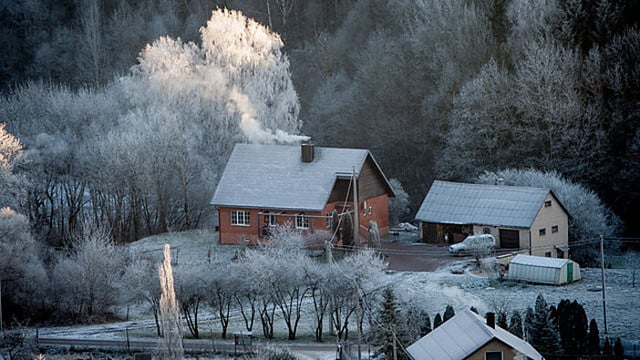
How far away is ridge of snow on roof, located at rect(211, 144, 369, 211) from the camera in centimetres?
5112

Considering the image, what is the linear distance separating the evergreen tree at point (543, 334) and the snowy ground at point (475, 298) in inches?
132

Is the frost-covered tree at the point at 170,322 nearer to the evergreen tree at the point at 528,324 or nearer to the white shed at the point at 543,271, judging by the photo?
the evergreen tree at the point at 528,324

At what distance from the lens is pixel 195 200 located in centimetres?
5944

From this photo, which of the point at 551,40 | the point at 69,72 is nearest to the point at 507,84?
the point at 551,40

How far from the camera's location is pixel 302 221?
5091 cm

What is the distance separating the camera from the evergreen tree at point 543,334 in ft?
120

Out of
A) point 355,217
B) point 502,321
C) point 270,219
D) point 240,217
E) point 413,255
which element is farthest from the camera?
point 240,217

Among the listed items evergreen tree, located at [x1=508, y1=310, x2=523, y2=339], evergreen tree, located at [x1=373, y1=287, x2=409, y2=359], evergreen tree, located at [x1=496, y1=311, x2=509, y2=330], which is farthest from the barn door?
evergreen tree, located at [x1=373, y1=287, x2=409, y2=359]

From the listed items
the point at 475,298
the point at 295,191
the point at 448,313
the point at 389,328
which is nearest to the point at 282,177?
the point at 295,191

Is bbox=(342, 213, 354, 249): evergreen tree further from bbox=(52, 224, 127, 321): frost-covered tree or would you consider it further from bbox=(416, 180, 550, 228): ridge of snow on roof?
bbox=(52, 224, 127, 321): frost-covered tree

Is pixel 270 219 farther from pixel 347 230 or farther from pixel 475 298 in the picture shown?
pixel 475 298

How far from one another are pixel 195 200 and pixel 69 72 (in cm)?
2945

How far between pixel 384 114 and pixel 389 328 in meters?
34.8

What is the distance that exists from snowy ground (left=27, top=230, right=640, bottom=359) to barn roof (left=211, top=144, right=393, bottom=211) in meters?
6.07
